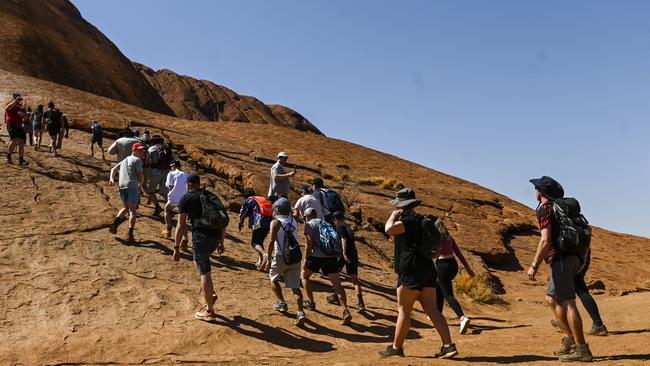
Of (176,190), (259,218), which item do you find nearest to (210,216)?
(259,218)

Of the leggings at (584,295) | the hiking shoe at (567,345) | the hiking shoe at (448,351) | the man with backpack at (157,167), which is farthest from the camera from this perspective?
the man with backpack at (157,167)

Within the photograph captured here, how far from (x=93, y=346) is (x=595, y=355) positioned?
20.0 ft

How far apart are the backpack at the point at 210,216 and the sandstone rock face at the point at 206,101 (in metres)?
85.7

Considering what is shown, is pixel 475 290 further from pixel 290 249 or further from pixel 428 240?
pixel 428 240

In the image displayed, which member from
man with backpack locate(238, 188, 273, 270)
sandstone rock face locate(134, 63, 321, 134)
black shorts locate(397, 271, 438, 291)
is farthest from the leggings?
sandstone rock face locate(134, 63, 321, 134)

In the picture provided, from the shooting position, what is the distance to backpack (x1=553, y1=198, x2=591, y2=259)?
6.25m

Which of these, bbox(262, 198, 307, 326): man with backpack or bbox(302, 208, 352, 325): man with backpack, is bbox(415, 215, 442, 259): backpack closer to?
bbox(302, 208, 352, 325): man with backpack

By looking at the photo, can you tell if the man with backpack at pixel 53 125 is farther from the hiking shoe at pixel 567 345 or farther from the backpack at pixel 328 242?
the hiking shoe at pixel 567 345

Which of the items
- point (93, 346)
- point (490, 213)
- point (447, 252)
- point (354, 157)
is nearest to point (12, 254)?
point (93, 346)

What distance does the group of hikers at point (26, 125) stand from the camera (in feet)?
44.7

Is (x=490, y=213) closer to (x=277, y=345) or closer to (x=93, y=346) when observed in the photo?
(x=277, y=345)

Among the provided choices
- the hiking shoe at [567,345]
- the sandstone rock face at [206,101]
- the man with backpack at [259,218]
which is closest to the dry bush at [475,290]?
the man with backpack at [259,218]

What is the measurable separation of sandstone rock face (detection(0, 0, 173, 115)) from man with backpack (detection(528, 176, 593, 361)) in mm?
49443

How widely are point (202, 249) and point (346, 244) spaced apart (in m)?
3.02
